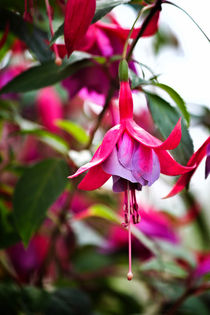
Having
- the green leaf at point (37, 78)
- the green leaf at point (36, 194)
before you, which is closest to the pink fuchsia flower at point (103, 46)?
the green leaf at point (37, 78)

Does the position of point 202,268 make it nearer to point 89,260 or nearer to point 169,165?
point 89,260

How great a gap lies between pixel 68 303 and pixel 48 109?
1.66ft

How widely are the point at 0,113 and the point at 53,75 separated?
25cm

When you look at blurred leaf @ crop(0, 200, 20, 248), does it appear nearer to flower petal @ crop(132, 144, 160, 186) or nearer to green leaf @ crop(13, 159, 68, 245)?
green leaf @ crop(13, 159, 68, 245)

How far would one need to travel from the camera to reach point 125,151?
354 millimetres

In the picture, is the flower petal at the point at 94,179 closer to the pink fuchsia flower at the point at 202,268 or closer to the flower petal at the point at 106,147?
the flower petal at the point at 106,147

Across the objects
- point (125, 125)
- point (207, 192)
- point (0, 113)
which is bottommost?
point (207, 192)

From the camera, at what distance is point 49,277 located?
79 centimetres

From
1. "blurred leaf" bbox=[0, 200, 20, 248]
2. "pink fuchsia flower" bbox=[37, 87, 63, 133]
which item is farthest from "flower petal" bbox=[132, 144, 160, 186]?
"pink fuchsia flower" bbox=[37, 87, 63, 133]

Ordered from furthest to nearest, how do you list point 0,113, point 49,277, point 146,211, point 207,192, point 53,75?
point 207,192, point 146,211, point 49,277, point 0,113, point 53,75

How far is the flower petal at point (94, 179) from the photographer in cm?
35

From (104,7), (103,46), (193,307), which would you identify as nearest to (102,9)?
(104,7)

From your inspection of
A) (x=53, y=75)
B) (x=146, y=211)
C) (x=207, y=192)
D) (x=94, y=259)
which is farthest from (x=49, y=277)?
(x=207, y=192)

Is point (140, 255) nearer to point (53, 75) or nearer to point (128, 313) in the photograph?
point (128, 313)
